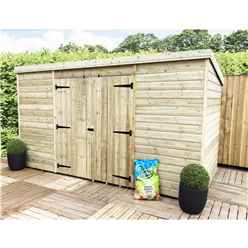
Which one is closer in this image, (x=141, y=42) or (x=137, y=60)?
(x=137, y=60)

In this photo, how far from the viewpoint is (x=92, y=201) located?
341 centimetres

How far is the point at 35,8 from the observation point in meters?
2.18

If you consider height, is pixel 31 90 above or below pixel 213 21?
below

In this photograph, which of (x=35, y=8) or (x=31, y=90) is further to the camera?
(x=31, y=90)

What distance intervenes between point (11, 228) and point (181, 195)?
2.06 m

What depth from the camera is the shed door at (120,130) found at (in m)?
3.79

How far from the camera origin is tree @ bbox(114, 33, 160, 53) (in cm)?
2391

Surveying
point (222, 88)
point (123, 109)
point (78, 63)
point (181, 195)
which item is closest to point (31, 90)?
point (78, 63)

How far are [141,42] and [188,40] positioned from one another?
5.39 m

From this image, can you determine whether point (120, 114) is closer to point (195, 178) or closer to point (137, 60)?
point (137, 60)

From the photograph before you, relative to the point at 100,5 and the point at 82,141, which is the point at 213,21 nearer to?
the point at 100,5

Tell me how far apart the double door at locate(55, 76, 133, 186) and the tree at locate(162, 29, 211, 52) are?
1859cm

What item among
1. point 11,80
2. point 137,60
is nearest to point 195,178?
point 137,60

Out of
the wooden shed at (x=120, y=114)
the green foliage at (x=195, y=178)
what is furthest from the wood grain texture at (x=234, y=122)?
the green foliage at (x=195, y=178)
